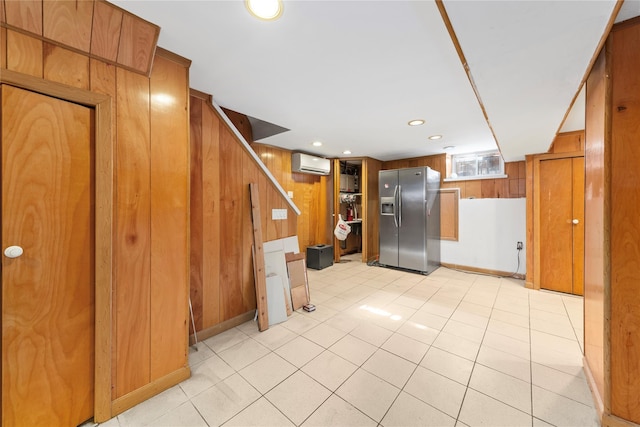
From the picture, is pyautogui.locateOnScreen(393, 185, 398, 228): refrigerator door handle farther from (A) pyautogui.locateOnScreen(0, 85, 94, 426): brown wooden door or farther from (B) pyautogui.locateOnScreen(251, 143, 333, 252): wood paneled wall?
(A) pyautogui.locateOnScreen(0, 85, 94, 426): brown wooden door

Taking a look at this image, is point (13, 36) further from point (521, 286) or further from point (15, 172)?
point (521, 286)

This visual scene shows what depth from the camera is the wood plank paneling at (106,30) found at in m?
1.22

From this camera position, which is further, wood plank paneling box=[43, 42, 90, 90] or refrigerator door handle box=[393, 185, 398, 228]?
refrigerator door handle box=[393, 185, 398, 228]

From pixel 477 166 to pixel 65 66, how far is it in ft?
18.4

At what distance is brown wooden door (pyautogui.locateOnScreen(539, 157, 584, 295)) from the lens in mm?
3193

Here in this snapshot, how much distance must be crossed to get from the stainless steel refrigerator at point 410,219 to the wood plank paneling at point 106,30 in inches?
162

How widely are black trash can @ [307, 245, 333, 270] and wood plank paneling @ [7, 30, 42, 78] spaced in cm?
402

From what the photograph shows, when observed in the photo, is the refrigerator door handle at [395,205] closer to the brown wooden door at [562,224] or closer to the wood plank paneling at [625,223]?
the brown wooden door at [562,224]

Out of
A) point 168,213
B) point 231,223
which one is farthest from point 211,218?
point 168,213

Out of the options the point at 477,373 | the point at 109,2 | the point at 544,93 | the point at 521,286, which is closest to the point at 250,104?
the point at 109,2

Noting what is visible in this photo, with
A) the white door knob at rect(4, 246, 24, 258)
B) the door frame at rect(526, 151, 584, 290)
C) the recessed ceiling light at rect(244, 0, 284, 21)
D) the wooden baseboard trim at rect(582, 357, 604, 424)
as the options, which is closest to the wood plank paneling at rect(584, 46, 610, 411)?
the wooden baseboard trim at rect(582, 357, 604, 424)

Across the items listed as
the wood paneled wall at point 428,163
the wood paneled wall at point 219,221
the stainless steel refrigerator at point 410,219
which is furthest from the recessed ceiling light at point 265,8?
the wood paneled wall at point 428,163

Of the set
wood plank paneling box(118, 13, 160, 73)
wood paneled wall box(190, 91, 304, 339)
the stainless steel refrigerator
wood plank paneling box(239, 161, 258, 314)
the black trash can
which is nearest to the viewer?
wood plank paneling box(118, 13, 160, 73)

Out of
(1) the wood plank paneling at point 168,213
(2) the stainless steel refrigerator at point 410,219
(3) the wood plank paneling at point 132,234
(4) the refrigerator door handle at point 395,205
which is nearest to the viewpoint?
(3) the wood plank paneling at point 132,234
